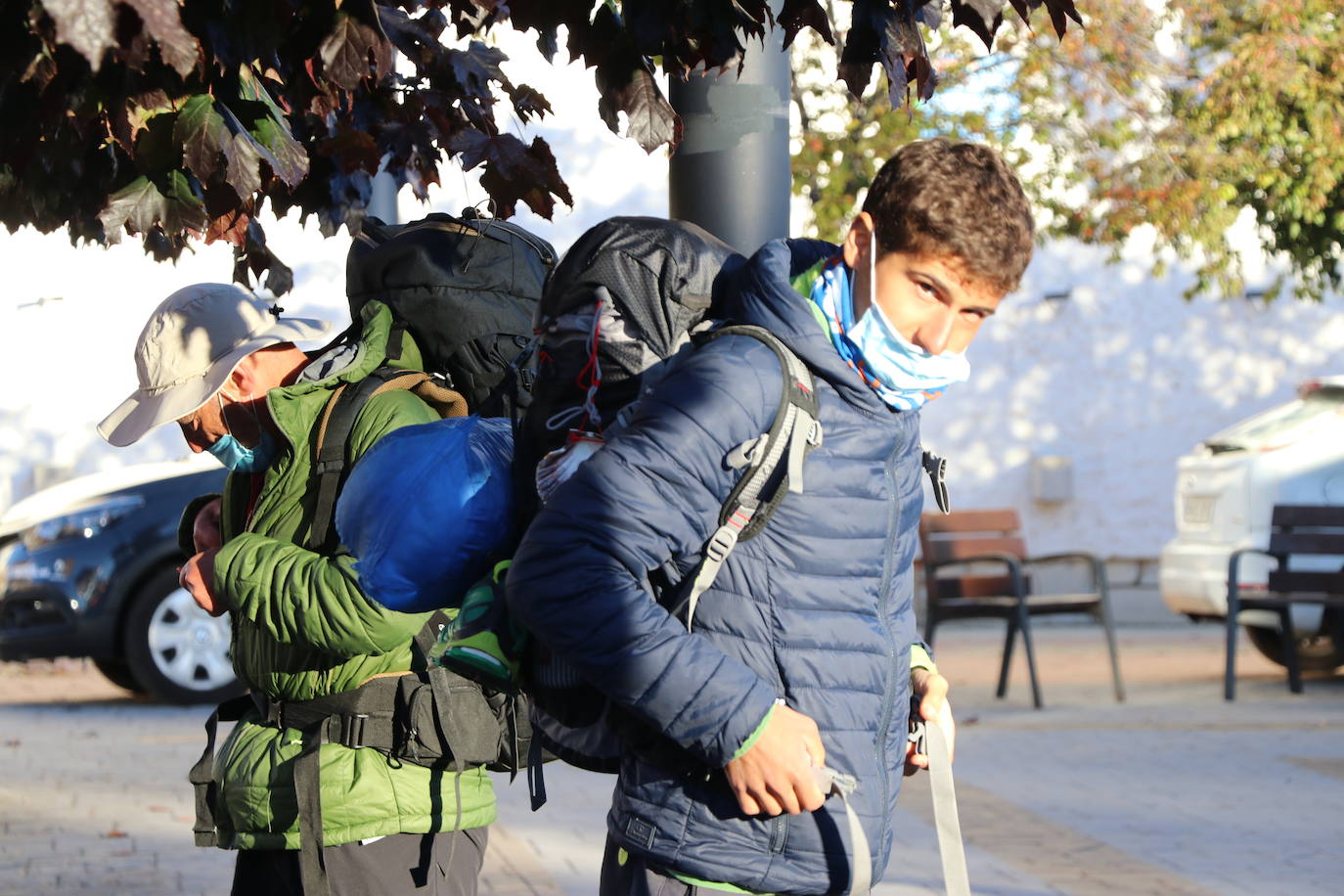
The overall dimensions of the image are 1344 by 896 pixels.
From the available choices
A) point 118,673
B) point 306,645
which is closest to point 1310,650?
point 118,673


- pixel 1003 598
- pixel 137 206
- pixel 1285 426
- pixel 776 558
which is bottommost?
pixel 1003 598

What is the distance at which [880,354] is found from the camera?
223cm

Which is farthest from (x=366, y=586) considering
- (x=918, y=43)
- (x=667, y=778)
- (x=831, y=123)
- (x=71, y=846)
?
(x=831, y=123)

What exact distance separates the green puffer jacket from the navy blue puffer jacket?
0.72m

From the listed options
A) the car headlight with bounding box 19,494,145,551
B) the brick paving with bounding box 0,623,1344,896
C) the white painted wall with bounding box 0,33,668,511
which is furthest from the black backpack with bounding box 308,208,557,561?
the white painted wall with bounding box 0,33,668,511

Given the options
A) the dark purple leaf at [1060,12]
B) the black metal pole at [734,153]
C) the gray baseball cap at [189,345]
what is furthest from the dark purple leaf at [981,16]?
the gray baseball cap at [189,345]

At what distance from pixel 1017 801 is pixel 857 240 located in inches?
203

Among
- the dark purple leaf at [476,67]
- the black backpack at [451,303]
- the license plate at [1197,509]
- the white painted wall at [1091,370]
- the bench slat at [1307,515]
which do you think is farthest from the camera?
the white painted wall at [1091,370]

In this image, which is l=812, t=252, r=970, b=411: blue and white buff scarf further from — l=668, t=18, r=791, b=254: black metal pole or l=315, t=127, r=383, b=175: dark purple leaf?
l=315, t=127, r=383, b=175: dark purple leaf

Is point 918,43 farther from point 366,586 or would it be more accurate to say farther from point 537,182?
point 366,586

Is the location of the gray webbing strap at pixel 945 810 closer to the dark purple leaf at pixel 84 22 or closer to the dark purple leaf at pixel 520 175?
the dark purple leaf at pixel 84 22

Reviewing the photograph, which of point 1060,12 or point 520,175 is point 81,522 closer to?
point 520,175

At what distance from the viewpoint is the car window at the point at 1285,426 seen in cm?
1112

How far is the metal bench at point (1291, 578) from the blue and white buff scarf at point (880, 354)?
26.5ft
